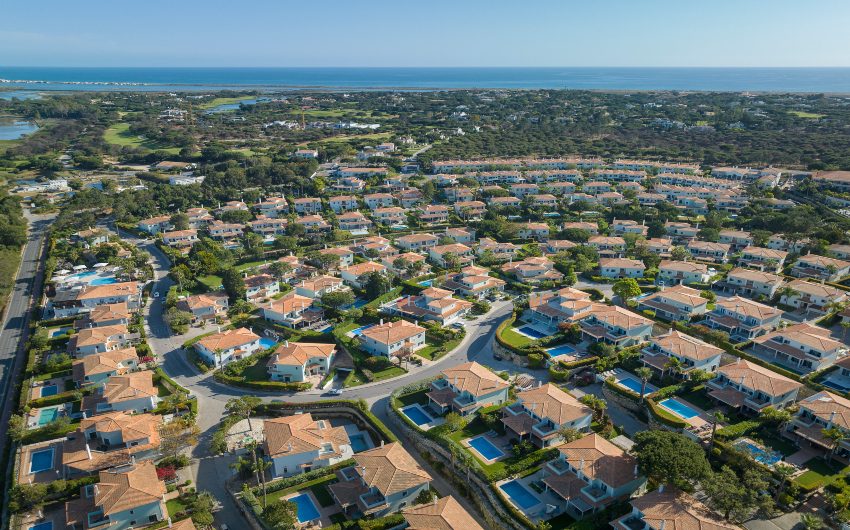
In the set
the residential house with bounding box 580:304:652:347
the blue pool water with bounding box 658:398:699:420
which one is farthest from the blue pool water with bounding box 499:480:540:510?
the residential house with bounding box 580:304:652:347

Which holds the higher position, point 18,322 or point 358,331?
point 358,331

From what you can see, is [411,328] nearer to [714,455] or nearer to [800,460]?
[714,455]

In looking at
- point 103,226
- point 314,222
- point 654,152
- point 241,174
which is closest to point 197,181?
point 241,174

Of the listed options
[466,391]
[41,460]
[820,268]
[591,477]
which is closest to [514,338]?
[466,391]

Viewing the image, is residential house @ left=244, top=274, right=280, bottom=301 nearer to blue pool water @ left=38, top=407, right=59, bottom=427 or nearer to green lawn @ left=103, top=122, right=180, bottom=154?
blue pool water @ left=38, top=407, right=59, bottom=427

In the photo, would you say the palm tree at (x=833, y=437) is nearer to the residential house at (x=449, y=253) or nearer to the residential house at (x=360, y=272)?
the residential house at (x=449, y=253)

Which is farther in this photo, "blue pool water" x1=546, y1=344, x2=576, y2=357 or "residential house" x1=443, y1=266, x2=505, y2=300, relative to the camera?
"residential house" x1=443, y1=266, x2=505, y2=300

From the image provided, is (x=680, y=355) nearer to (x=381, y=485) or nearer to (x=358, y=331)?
(x=381, y=485)

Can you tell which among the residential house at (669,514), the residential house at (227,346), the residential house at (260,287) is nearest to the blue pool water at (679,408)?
the residential house at (669,514)
